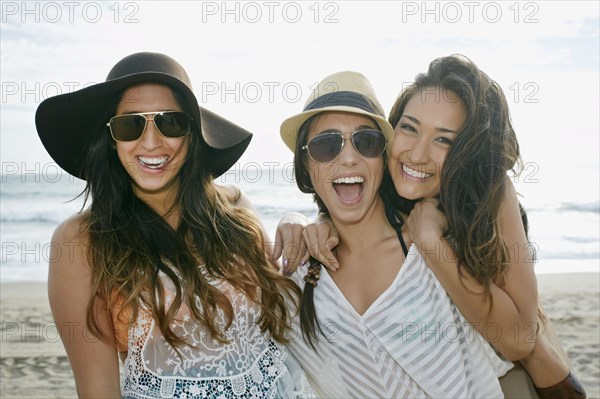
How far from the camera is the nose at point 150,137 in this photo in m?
3.45

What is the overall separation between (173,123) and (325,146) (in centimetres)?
89

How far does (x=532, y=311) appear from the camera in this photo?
3.63 meters

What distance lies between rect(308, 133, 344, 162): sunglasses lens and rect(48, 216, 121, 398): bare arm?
1417mm

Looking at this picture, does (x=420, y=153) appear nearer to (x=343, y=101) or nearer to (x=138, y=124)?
(x=343, y=101)

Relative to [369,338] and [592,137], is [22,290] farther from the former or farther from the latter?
[592,137]

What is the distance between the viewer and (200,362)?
3393 mm

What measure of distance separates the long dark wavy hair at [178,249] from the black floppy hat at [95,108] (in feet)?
0.22

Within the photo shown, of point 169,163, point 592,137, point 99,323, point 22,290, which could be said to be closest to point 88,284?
point 99,323

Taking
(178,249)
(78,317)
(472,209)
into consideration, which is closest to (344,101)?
(472,209)

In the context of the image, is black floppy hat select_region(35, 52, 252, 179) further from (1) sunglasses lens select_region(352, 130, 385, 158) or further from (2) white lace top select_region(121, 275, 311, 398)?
(2) white lace top select_region(121, 275, 311, 398)

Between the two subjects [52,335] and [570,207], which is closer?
[52,335]

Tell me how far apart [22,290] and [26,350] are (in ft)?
13.7

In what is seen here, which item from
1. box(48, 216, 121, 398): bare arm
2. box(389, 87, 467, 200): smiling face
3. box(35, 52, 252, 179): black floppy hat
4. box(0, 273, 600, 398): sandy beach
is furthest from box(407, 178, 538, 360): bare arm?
box(0, 273, 600, 398): sandy beach

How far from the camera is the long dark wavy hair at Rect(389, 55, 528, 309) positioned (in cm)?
348
